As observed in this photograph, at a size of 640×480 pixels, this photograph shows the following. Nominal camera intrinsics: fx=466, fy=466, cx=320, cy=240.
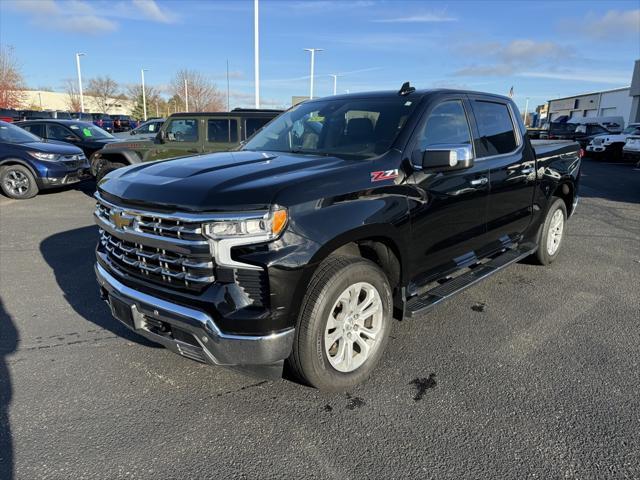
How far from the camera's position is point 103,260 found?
131 inches

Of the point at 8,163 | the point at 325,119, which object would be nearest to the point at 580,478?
the point at 325,119

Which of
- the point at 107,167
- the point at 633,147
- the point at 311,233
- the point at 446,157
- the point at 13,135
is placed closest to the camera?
the point at 311,233

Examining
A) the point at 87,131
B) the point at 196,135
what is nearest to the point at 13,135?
the point at 87,131

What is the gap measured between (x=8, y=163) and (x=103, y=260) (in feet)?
28.6

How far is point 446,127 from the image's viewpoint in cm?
386

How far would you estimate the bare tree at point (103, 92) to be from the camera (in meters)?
66.0

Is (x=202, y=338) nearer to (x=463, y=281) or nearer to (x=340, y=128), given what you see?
(x=340, y=128)

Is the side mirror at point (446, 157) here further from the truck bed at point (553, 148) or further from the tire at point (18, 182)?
the tire at point (18, 182)

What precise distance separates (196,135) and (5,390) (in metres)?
7.60

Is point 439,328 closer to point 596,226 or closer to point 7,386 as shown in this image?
point 7,386

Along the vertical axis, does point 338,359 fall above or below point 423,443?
above

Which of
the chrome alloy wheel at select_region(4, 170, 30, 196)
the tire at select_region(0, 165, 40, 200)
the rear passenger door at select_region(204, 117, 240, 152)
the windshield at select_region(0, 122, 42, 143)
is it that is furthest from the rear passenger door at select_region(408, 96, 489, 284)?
the windshield at select_region(0, 122, 42, 143)

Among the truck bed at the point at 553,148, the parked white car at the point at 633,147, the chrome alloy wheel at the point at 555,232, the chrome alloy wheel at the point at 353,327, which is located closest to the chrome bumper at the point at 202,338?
the chrome alloy wheel at the point at 353,327

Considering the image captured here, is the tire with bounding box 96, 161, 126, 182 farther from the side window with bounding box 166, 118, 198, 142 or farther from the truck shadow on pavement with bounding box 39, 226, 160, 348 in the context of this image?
the truck shadow on pavement with bounding box 39, 226, 160, 348
